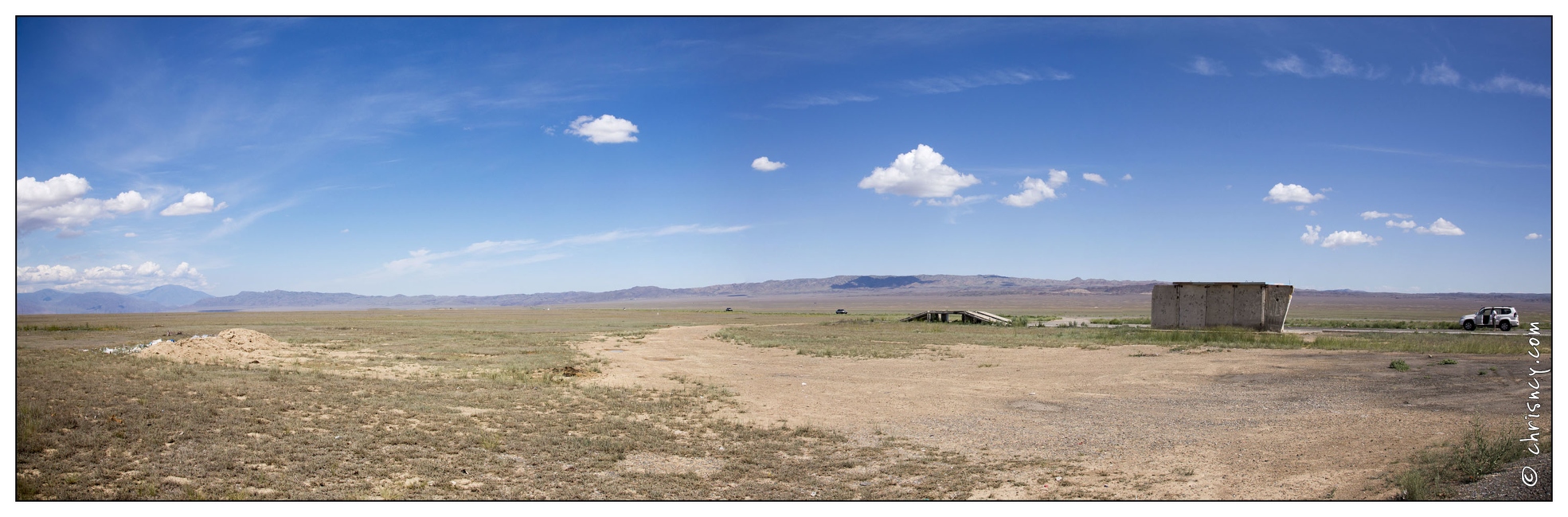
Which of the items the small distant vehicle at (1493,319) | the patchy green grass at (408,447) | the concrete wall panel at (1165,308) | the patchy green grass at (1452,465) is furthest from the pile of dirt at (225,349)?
the small distant vehicle at (1493,319)

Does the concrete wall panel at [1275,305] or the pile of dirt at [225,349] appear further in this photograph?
the concrete wall panel at [1275,305]

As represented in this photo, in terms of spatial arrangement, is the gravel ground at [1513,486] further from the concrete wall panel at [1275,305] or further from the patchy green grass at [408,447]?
the concrete wall panel at [1275,305]

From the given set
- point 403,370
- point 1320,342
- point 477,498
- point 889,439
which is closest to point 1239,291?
point 1320,342

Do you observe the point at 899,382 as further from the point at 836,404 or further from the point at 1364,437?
the point at 1364,437

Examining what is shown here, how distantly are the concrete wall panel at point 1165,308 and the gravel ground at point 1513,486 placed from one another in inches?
1272

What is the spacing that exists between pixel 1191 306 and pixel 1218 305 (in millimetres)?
1282

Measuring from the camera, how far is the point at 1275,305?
117ft

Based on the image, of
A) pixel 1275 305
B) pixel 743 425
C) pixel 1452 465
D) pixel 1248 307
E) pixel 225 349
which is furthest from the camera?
pixel 1248 307

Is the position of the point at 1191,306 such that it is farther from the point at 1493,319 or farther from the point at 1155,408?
the point at 1155,408

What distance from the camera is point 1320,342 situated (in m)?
28.2

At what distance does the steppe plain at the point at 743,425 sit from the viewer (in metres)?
8.68

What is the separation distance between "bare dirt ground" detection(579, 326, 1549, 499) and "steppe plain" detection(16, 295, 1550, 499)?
70mm

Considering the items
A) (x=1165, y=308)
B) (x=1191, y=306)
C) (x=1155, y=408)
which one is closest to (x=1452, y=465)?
(x=1155, y=408)

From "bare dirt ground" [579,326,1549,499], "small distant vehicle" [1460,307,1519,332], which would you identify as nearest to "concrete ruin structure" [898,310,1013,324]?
"small distant vehicle" [1460,307,1519,332]
